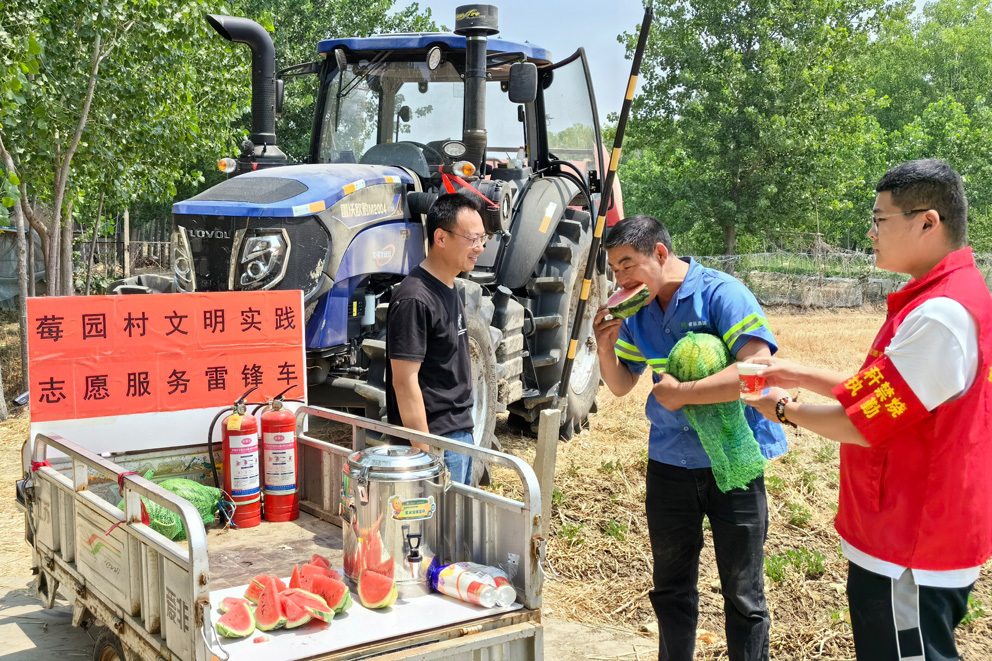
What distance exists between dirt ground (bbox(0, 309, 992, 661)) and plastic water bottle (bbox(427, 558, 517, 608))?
4.44 ft

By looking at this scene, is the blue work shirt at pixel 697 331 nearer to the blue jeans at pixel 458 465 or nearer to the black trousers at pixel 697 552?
the black trousers at pixel 697 552

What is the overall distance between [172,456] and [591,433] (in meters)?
4.61

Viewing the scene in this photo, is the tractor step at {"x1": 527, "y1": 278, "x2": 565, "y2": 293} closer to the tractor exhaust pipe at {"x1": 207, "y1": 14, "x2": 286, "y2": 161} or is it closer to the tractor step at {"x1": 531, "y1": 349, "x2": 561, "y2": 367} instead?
the tractor step at {"x1": 531, "y1": 349, "x2": 561, "y2": 367}

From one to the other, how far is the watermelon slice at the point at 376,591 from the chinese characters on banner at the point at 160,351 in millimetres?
1578

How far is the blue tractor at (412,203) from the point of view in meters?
5.36

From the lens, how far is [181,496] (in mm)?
3666

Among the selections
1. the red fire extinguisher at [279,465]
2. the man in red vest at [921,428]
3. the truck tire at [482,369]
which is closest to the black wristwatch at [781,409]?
the man in red vest at [921,428]

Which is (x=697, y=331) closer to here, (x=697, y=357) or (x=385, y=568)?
(x=697, y=357)

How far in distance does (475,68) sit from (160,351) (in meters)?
2.90

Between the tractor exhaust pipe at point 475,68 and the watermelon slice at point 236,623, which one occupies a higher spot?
the tractor exhaust pipe at point 475,68

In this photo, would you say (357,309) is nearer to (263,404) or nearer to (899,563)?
(263,404)

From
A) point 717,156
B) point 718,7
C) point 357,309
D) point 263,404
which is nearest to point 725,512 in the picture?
point 263,404

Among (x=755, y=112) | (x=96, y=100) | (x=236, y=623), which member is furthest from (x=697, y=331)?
(x=755, y=112)

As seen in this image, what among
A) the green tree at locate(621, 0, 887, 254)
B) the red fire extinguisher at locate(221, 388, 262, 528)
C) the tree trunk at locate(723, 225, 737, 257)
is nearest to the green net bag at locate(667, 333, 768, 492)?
the red fire extinguisher at locate(221, 388, 262, 528)
